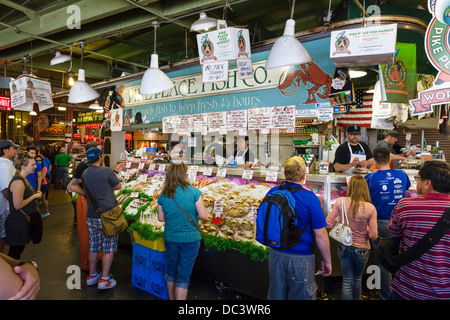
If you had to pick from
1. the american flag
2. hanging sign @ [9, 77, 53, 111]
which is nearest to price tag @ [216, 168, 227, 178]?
hanging sign @ [9, 77, 53, 111]

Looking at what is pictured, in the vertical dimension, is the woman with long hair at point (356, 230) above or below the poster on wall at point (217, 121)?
below

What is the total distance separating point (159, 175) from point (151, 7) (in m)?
3.01

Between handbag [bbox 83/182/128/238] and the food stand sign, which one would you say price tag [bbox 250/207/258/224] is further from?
the food stand sign

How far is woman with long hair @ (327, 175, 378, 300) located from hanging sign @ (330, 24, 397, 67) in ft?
4.32

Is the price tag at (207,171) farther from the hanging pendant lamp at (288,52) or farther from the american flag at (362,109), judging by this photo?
the american flag at (362,109)

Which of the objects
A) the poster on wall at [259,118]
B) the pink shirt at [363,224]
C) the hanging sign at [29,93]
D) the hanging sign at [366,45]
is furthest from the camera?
the hanging sign at [29,93]

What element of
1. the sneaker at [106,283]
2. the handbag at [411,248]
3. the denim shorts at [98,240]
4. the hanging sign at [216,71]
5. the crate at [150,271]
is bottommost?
the sneaker at [106,283]

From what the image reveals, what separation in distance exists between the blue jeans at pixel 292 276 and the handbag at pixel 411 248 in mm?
598

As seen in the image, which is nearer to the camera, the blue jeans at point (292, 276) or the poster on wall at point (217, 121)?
the blue jeans at point (292, 276)

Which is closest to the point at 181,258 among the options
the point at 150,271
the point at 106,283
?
the point at 150,271

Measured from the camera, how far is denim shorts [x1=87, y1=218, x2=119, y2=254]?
409cm

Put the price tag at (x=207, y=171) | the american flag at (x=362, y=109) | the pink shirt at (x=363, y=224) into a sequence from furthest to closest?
the american flag at (x=362, y=109), the price tag at (x=207, y=171), the pink shirt at (x=363, y=224)

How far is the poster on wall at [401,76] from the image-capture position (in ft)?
11.5

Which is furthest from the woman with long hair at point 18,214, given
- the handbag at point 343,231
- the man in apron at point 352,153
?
the man in apron at point 352,153
